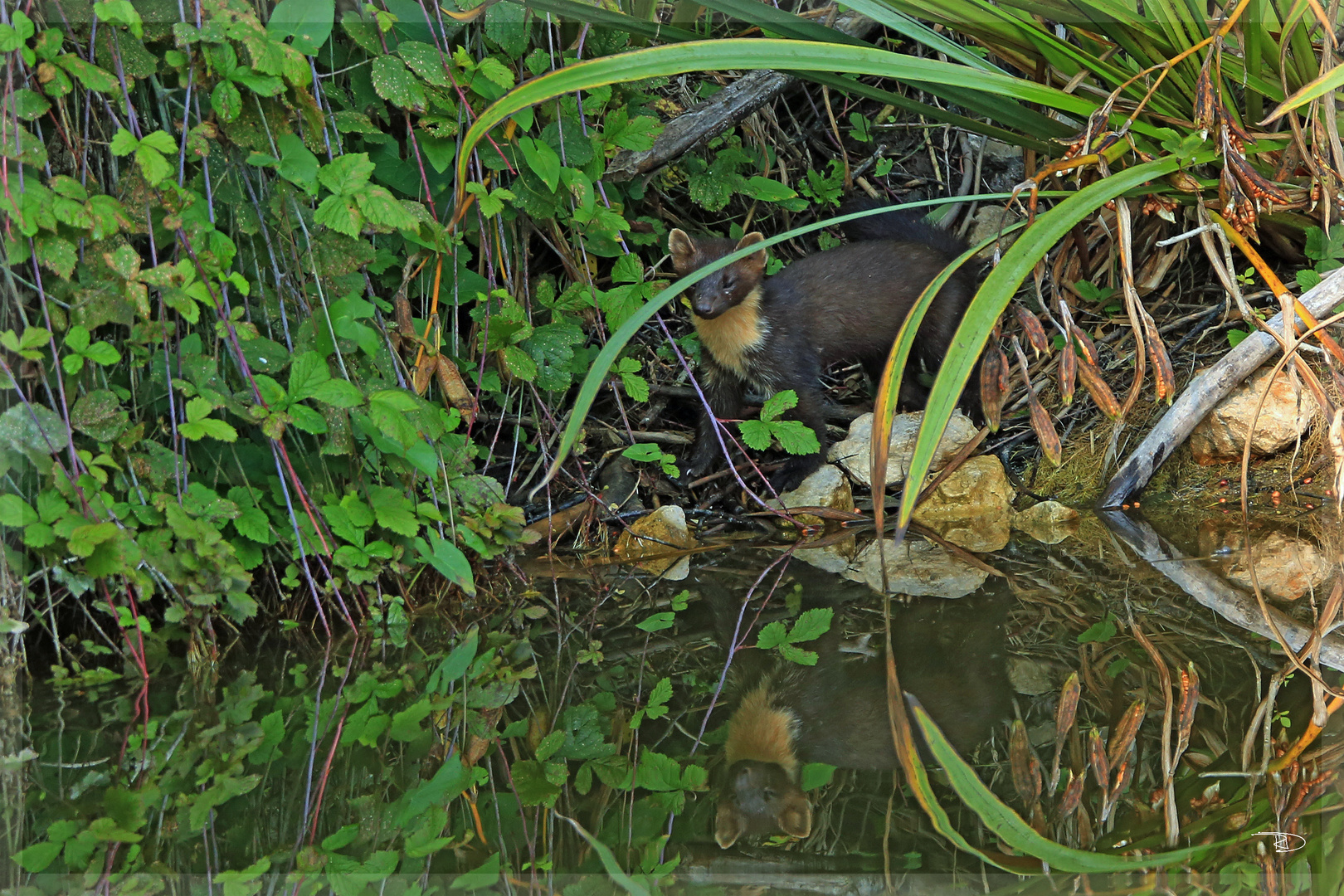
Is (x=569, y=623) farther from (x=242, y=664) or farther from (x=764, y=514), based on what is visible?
(x=764, y=514)

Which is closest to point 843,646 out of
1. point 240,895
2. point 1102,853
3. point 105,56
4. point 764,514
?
point 1102,853

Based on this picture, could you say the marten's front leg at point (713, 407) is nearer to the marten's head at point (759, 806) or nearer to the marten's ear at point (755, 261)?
the marten's ear at point (755, 261)

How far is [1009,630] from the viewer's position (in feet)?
9.45

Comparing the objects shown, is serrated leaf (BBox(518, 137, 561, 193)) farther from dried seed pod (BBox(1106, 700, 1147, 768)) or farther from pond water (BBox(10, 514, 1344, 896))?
dried seed pod (BBox(1106, 700, 1147, 768))

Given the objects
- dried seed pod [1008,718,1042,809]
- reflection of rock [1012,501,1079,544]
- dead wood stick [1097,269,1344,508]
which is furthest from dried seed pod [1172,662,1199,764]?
dead wood stick [1097,269,1344,508]

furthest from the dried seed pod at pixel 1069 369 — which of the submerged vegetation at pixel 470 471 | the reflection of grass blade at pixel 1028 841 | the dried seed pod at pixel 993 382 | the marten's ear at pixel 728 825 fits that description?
the marten's ear at pixel 728 825

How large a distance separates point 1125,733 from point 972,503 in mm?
1880

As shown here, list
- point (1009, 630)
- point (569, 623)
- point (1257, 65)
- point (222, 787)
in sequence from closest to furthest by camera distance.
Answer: point (222, 787) < point (1009, 630) < point (569, 623) < point (1257, 65)

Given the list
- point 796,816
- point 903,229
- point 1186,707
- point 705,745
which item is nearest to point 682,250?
point 903,229

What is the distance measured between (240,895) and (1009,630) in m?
1.89

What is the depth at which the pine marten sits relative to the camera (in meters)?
4.36

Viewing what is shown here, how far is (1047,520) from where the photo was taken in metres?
3.95

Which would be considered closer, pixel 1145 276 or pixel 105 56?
pixel 105 56

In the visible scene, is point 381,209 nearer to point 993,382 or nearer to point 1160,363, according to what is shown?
point 993,382
